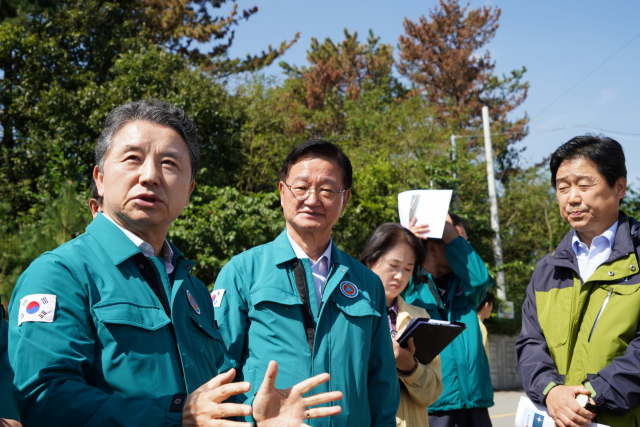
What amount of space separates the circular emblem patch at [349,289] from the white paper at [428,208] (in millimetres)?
Result: 1348

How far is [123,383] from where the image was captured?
163 centimetres

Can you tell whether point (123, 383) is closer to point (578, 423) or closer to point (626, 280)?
point (578, 423)

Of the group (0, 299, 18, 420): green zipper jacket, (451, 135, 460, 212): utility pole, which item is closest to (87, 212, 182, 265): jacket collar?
(0, 299, 18, 420): green zipper jacket

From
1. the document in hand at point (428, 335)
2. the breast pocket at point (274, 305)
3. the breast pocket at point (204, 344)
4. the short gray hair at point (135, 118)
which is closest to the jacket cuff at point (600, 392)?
the document in hand at point (428, 335)

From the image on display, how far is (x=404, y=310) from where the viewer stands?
3.65 meters

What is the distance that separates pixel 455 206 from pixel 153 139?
44.3ft

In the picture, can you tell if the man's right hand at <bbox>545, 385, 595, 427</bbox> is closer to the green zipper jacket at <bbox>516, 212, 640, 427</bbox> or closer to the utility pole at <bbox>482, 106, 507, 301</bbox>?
the green zipper jacket at <bbox>516, 212, 640, 427</bbox>

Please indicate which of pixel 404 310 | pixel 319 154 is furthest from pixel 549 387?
pixel 319 154

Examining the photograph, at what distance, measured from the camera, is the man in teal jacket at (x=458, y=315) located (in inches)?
149

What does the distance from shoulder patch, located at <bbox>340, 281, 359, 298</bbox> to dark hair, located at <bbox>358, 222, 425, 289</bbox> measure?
3.34 feet

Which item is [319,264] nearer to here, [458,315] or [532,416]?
[532,416]

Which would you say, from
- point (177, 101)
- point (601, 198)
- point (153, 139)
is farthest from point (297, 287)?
point (177, 101)

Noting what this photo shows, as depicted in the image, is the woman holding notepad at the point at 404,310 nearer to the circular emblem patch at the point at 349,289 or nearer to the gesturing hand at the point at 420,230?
the gesturing hand at the point at 420,230

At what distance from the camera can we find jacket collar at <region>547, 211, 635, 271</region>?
291 cm
